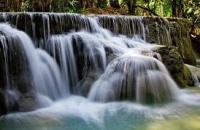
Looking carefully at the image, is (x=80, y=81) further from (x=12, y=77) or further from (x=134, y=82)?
(x=12, y=77)

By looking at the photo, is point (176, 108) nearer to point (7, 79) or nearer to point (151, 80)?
point (151, 80)

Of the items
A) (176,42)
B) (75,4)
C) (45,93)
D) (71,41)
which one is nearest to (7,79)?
(45,93)

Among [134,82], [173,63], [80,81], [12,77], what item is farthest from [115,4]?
[12,77]

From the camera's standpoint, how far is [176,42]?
13.5 metres

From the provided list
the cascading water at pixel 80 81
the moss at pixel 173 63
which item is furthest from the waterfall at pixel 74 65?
the moss at pixel 173 63

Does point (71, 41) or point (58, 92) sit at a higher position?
point (71, 41)

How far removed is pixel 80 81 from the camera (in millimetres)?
8383

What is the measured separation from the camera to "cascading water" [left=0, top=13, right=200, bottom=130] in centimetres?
637

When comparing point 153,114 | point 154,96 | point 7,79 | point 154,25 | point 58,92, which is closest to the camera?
point 153,114

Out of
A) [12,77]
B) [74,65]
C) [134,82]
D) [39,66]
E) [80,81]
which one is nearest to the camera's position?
[12,77]

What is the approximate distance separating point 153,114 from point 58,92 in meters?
2.70

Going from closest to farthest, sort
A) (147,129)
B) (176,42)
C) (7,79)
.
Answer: (147,129), (7,79), (176,42)

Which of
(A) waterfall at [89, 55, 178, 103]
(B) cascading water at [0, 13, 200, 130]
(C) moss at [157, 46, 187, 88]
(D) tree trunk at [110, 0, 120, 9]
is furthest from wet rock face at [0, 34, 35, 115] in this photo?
(D) tree trunk at [110, 0, 120, 9]

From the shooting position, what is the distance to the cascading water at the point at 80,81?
20.9 feet
